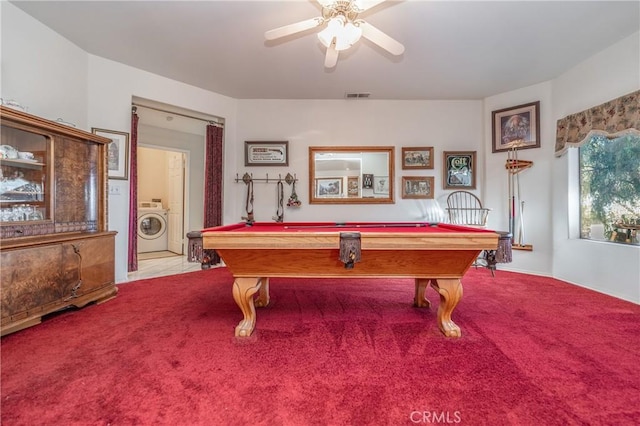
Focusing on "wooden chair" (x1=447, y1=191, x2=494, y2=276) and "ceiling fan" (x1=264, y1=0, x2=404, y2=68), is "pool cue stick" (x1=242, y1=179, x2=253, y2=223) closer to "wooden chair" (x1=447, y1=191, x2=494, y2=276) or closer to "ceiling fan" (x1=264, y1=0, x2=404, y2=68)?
"ceiling fan" (x1=264, y1=0, x2=404, y2=68)

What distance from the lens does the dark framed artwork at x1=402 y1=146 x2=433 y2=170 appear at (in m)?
4.22

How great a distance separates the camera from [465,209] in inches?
161

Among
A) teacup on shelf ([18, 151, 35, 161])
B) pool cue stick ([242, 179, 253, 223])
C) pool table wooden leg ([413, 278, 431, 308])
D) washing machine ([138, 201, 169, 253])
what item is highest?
teacup on shelf ([18, 151, 35, 161])

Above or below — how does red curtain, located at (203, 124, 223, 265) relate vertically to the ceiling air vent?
below

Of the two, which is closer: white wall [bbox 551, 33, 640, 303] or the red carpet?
the red carpet

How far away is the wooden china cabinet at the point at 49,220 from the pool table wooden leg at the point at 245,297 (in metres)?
1.62

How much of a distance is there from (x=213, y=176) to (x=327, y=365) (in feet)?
11.3

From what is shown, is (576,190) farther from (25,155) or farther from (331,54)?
(25,155)

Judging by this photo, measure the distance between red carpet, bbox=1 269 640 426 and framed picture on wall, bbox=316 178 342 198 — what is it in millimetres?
2085

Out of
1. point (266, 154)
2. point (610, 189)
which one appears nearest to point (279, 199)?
point (266, 154)

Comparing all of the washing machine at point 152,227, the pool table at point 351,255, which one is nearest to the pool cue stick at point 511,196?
the pool table at point 351,255

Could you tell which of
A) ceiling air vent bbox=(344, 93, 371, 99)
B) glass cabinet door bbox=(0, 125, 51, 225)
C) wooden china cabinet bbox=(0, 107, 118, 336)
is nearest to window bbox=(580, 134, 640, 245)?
ceiling air vent bbox=(344, 93, 371, 99)

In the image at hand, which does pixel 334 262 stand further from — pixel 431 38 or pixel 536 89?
pixel 536 89

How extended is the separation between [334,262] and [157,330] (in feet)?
4.94
